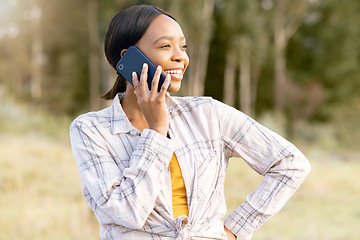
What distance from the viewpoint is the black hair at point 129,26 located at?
76.6 inches

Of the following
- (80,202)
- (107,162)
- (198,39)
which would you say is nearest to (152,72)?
(107,162)

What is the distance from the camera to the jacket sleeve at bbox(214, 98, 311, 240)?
199 cm

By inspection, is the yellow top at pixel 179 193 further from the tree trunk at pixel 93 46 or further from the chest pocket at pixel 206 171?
the tree trunk at pixel 93 46

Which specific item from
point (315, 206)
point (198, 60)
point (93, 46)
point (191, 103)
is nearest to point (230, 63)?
point (198, 60)

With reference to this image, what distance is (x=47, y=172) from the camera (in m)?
8.52

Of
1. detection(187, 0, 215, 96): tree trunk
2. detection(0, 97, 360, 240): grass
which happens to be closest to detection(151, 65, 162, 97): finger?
detection(0, 97, 360, 240): grass

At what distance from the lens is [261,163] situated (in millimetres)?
2029

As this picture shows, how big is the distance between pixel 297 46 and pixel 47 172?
2375 centimetres

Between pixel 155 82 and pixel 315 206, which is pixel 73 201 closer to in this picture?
pixel 315 206

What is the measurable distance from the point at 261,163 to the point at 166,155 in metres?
0.47

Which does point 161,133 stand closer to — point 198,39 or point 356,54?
point 198,39

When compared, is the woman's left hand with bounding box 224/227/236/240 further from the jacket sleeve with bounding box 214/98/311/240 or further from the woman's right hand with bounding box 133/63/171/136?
the woman's right hand with bounding box 133/63/171/136

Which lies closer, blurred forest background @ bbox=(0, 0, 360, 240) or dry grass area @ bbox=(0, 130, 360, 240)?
dry grass area @ bbox=(0, 130, 360, 240)

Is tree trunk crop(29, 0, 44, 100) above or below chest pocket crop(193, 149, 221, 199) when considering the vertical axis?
below
